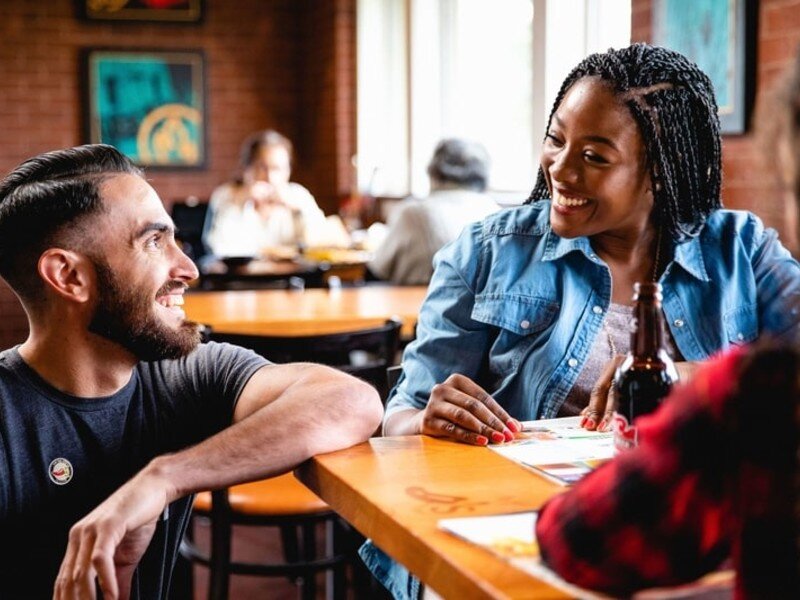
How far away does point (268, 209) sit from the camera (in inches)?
238

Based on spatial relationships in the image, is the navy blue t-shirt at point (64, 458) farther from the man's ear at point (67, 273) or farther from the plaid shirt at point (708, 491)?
the plaid shirt at point (708, 491)

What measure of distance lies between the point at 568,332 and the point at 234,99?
21.8 feet

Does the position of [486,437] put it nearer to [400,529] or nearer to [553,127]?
[400,529]

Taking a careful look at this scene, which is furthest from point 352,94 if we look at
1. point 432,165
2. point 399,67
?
point 432,165

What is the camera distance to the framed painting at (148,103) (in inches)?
Result: 304

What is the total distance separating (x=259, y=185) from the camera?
6.04m

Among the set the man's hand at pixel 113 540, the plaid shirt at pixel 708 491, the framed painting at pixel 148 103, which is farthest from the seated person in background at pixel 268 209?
the plaid shirt at pixel 708 491

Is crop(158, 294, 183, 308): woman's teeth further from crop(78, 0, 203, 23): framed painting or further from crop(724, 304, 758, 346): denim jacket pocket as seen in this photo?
crop(78, 0, 203, 23): framed painting

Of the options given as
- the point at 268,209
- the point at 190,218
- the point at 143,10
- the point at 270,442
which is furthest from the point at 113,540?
the point at 143,10

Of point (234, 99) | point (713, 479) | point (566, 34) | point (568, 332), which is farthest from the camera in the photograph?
point (234, 99)

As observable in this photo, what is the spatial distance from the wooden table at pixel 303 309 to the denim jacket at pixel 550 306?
1.10 metres

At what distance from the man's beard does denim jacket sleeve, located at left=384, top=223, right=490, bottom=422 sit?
0.44m

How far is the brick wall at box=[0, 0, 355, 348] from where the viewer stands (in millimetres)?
7531

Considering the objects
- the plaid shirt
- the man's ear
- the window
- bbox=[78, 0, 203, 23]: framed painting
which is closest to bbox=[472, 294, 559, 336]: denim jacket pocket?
the man's ear
